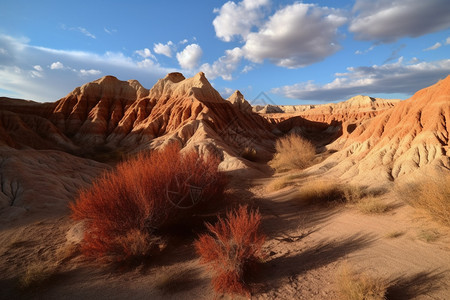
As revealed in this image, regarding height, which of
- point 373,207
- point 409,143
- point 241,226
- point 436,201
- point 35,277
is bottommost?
point 35,277

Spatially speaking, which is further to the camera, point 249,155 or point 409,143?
point 249,155

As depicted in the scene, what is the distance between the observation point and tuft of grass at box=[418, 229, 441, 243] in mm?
5762

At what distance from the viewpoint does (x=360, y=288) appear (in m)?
4.00

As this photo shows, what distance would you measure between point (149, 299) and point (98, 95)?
46805 millimetres

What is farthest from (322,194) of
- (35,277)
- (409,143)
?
(35,277)

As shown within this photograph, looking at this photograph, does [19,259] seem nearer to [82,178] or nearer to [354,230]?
[354,230]

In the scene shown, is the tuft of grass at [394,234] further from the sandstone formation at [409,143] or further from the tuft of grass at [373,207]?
the sandstone formation at [409,143]

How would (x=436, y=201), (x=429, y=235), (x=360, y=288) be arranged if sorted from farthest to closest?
(x=436, y=201) → (x=429, y=235) → (x=360, y=288)

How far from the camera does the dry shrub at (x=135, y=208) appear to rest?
6.04m

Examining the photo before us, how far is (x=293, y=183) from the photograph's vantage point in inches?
534

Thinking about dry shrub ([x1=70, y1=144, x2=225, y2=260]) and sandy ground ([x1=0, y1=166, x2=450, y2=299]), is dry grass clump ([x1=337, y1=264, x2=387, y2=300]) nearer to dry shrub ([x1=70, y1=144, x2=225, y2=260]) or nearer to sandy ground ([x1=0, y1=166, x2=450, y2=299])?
sandy ground ([x1=0, y1=166, x2=450, y2=299])

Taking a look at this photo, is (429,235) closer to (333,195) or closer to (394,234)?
(394,234)

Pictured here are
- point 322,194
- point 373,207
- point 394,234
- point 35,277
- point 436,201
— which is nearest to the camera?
→ point 35,277

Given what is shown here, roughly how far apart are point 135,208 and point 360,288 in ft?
19.0
